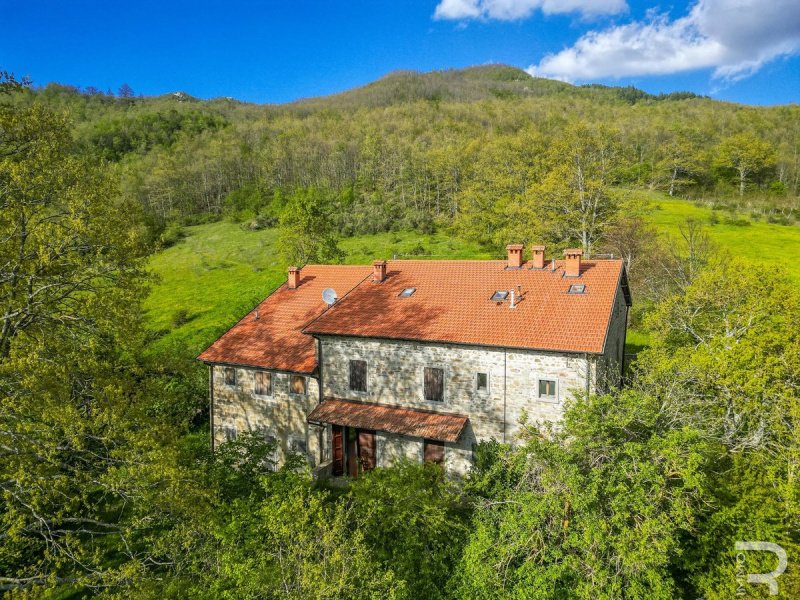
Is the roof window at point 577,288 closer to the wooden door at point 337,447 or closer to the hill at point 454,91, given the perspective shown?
the wooden door at point 337,447

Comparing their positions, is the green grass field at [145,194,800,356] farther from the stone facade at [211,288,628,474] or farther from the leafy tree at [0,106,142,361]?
the leafy tree at [0,106,142,361]

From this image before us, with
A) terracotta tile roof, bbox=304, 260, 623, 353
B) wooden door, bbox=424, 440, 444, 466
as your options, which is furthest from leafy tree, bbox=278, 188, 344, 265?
wooden door, bbox=424, 440, 444, 466

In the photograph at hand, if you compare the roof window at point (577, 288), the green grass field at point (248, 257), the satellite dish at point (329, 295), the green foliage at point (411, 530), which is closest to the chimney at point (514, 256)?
the roof window at point (577, 288)

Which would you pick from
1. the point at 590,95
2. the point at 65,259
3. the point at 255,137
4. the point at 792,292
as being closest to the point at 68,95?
the point at 255,137

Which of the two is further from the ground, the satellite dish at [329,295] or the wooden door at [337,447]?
the satellite dish at [329,295]

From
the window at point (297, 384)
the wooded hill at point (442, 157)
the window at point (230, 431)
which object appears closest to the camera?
the window at point (297, 384)

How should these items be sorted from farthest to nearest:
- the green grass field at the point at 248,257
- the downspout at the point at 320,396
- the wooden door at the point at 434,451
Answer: the green grass field at the point at 248,257 < the downspout at the point at 320,396 < the wooden door at the point at 434,451

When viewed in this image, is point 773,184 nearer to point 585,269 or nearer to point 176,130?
point 585,269
